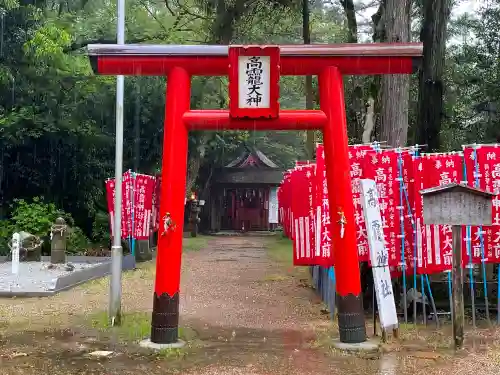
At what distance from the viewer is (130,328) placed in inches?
333

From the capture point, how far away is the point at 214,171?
108 ft

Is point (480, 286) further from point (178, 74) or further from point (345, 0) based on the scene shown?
point (345, 0)

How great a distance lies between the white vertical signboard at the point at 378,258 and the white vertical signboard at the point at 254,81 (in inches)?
66.3

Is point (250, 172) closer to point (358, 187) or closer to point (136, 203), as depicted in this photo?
point (136, 203)

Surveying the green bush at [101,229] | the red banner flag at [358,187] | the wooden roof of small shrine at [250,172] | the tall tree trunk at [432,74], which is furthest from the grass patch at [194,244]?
the red banner flag at [358,187]

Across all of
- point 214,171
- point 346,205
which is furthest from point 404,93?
point 214,171

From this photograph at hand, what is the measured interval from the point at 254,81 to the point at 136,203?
9671mm

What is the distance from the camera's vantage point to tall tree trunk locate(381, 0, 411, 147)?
10.9 metres

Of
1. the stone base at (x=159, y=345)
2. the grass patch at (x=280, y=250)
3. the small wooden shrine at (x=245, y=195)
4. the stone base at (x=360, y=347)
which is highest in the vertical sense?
the small wooden shrine at (x=245, y=195)

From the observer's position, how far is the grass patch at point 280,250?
62.6ft

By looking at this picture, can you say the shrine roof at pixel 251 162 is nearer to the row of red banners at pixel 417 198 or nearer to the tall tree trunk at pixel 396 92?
the tall tree trunk at pixel 396 92

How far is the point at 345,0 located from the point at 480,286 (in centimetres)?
878

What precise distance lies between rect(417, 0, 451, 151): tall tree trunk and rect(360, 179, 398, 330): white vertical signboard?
19.2 ft

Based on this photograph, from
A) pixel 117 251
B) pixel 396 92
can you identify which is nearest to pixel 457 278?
pixel 117 251
